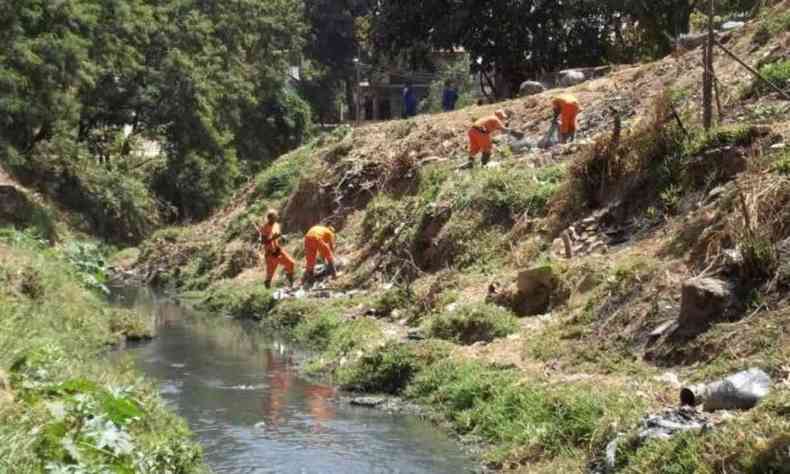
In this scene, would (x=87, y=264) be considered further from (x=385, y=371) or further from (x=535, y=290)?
(x=535, y=290)

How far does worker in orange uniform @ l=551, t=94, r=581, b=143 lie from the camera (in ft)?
78.5

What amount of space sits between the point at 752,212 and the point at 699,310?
4.93ft

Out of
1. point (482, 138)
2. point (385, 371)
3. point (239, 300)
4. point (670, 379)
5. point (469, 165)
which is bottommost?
point (385, 371)

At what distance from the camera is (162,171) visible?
45000 mm

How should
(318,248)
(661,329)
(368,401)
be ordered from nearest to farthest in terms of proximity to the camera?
(661,329), (368,401), (318,248)

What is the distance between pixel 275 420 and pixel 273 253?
10.3 metres

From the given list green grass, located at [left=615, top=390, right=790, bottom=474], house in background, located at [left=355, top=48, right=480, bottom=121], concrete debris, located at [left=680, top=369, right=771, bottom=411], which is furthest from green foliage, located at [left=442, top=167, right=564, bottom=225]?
house in background, located at [left=355, top=48, right=480, bottom=121]

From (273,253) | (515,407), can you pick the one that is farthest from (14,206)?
(515,407)

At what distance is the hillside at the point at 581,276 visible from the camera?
39.4 ft

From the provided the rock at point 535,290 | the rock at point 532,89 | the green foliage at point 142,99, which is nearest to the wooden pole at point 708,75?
the rock at point 535,290

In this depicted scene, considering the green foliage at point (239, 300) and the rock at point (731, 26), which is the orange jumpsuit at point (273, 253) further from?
the rock at point (731, 26)

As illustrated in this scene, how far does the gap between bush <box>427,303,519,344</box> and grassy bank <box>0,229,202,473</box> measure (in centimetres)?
459

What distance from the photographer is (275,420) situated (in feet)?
48.8

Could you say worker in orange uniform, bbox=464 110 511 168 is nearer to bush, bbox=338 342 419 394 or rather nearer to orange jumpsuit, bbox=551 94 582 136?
orange jumpsuit, bbox=551 94 582 136
